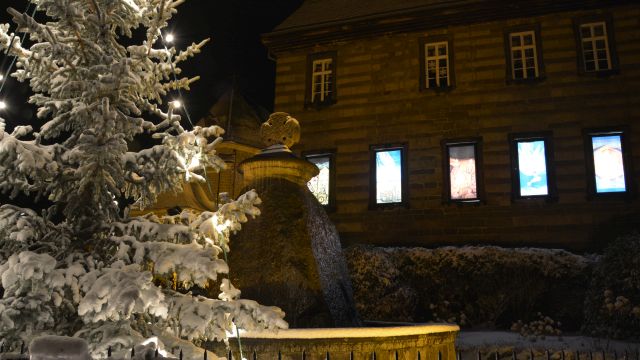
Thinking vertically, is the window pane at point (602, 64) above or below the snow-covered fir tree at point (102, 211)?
above

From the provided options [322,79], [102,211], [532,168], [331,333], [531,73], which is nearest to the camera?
[102,211]

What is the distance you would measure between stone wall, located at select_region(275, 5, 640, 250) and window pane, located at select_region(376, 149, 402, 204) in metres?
0.41

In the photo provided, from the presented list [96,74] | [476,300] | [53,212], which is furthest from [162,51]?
[476,300]

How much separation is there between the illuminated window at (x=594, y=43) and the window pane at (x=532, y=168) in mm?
2981

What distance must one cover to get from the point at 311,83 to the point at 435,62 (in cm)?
479

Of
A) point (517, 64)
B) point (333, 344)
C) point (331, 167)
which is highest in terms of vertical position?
point (517, 64)

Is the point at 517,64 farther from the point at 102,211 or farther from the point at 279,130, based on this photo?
the point at 102,211

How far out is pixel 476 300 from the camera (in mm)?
15875

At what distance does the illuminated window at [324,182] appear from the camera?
19.3 metres

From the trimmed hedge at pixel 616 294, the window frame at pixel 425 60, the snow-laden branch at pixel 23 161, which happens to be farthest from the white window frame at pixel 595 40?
the snow-laden branch at pixel 23 161

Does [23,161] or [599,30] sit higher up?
[599,30]

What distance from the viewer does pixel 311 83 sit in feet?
67.0

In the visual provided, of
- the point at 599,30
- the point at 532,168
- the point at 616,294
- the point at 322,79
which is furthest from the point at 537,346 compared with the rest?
the point at 322,79

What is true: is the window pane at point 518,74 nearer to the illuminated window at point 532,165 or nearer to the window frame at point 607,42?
the window frame at point 607,42
